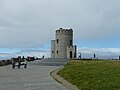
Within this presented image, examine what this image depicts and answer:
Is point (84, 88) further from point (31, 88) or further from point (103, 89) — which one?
point (31, 88)

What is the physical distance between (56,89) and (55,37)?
69718 mm

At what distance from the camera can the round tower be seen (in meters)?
80.2

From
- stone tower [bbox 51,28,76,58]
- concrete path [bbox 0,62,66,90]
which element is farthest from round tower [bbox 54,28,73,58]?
concrete path [bbox 0,62,66,90]

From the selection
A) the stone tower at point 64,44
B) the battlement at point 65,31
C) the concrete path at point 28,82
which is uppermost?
the battlement at point 65,31

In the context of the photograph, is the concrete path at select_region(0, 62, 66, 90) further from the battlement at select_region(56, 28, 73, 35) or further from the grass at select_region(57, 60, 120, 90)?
the battlement at select_region(56, 28, 73, 35)

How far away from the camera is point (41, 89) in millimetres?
13430

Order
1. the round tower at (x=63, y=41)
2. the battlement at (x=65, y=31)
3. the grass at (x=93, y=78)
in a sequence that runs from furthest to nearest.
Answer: the round tower at (x=63, y=41)
the battlement at (x=65, y=31)
the grass at (x=93, y=78)

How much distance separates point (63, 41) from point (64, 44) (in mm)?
874

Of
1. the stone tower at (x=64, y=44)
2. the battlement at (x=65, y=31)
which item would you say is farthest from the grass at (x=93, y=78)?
the battlement at (x=65, y=31)

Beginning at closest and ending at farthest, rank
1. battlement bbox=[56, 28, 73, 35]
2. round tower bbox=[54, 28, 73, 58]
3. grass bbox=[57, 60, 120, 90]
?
grass bbox=[57, 60, 120, 90]
battlement bbox=[56, 28, 73, 35]
round tower bbox=[54, 28, 73, 58]

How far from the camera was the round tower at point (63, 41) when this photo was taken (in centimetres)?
8025

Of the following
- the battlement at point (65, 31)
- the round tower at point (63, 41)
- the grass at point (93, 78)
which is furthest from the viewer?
the round tower at point (63, 41)

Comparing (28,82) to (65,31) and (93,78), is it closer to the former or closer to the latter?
(93,78)

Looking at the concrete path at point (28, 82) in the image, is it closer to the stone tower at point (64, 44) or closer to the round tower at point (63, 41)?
the stone tower at point (64, 44)
